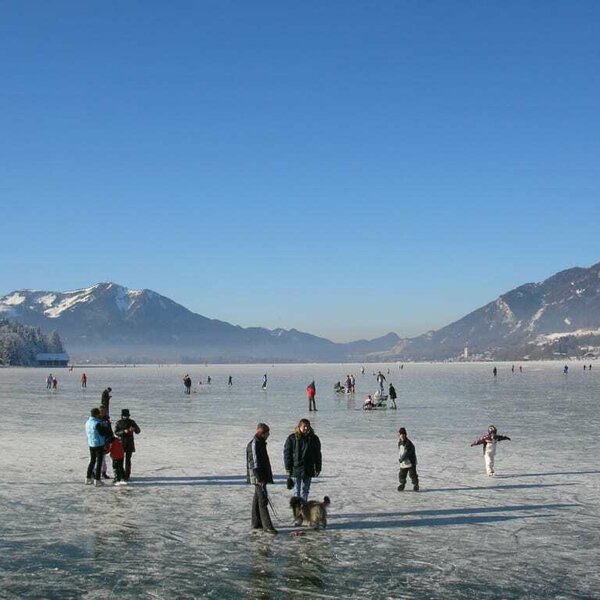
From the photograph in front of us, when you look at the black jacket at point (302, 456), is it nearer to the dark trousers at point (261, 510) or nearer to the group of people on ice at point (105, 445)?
the dark trousers at point (261, 510)

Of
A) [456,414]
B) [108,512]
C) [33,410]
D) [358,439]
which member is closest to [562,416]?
[456,414]

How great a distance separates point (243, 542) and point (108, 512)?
337 cm

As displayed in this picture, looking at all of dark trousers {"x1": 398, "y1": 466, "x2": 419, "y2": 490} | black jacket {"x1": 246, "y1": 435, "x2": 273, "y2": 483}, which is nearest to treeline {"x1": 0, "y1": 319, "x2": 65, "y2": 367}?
Answer: dark trousers {"x1": 398, "y1": 466, "x2": 419, "y2": 490}

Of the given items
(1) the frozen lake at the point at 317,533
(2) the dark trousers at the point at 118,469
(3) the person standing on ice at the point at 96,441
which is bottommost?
(1) the frozen lake at the point at 317,533

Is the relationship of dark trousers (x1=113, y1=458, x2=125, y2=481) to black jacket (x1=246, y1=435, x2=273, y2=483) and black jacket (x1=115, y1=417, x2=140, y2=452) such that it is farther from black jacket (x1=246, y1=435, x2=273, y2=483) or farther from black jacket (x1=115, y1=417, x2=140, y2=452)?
black jacket (x1=246, y1=435, x2=273, y2=483)

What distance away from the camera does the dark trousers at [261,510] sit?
1103cm

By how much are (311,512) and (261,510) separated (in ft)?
2.89

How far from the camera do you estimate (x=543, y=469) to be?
17.4m

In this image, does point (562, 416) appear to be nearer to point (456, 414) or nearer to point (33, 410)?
point (456, 414)

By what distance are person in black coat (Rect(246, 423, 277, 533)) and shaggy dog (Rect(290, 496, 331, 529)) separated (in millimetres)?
640

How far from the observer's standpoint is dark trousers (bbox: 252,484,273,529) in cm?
1103

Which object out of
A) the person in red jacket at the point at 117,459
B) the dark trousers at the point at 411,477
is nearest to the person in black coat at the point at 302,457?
the dark trousers at the point at 411,477

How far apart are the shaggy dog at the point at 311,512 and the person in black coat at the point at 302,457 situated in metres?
0.31

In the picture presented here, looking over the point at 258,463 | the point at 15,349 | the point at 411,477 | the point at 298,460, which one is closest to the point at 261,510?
the point at 258,463
